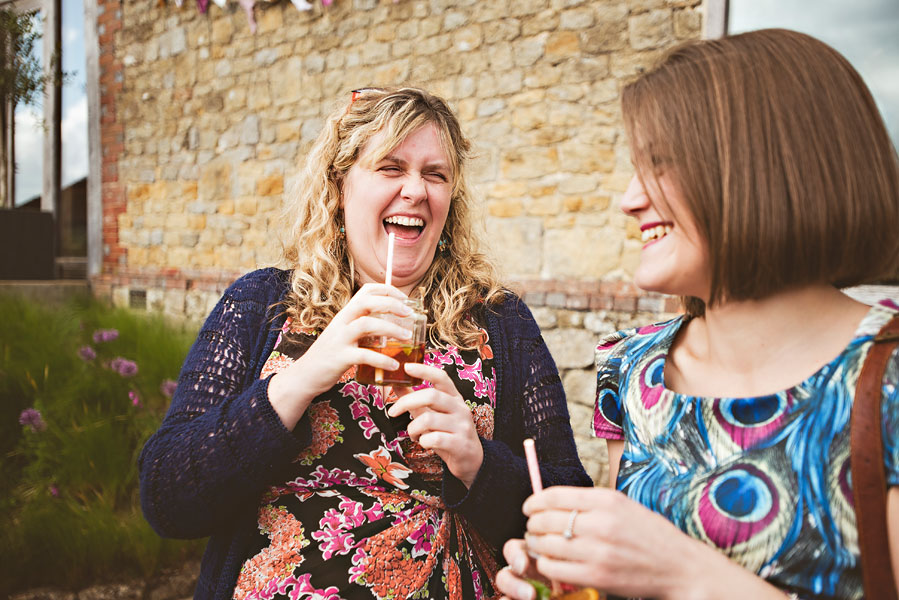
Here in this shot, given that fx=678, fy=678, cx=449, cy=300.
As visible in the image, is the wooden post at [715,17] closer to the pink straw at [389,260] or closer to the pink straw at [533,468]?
the pink straw at [389,260]

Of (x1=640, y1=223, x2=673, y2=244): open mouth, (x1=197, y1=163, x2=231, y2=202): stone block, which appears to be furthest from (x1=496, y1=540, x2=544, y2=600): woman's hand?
(x1=197, y1=163, x2=231, y2=202): stone block

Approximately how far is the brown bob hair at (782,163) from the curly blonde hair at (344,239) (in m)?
0.77

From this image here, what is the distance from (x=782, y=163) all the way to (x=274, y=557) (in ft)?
4.13

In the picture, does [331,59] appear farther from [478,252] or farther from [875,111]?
[875,111]

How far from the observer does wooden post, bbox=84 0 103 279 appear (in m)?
7.91

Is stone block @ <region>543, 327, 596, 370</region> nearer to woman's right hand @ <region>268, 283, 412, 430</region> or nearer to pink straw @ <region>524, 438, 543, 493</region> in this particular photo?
woman's right hand @ <region>268, 283, 412, 430</region>

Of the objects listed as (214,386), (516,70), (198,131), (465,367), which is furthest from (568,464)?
(198,131)

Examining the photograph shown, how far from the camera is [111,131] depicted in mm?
7875

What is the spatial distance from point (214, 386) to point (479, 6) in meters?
4.24

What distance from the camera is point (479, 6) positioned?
5.01 metres

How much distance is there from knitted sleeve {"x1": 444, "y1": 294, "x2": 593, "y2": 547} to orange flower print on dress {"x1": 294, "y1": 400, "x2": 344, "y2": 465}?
0.28m

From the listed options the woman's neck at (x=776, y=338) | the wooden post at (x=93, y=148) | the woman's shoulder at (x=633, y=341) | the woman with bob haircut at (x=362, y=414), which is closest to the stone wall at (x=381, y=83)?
the wooden post at (x=93, y=148)

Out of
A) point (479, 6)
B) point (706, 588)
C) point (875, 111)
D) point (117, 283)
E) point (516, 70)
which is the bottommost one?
point (117, 283)

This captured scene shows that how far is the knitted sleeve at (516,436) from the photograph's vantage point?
56.8 inches
